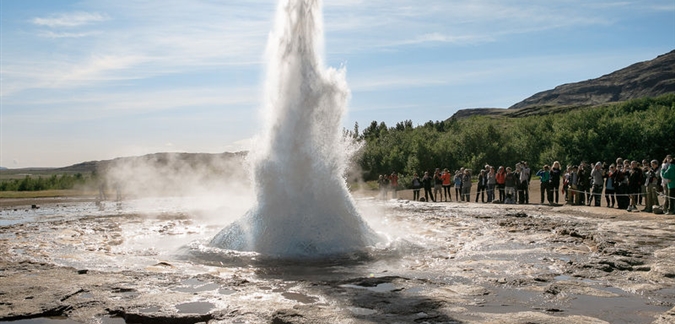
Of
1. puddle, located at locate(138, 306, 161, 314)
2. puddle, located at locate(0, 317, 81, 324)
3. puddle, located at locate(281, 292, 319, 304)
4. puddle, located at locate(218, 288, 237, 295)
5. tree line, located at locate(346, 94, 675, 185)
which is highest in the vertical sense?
tree line, located at locate(346, 94, 675, 185)

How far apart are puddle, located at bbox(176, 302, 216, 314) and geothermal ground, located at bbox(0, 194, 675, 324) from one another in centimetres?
2

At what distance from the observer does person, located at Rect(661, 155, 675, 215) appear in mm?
14867

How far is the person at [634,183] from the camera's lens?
17.0 metres

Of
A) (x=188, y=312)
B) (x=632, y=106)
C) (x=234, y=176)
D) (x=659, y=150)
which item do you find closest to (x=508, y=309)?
(x=188, y=312)

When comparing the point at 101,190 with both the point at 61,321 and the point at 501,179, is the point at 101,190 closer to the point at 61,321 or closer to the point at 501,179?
the point at 501,179

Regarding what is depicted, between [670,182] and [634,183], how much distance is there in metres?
2.42

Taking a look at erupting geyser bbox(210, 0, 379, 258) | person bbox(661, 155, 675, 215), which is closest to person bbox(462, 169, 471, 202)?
person bbox(661, 155, 675, 215)

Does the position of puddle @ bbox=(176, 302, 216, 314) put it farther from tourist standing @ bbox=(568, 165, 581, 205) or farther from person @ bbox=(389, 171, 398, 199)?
person @ bbox=(389, 171, 398, 199)

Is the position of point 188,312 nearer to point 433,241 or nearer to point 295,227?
point 295,227

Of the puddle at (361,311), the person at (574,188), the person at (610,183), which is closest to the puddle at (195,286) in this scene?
the puddle at (361,311)

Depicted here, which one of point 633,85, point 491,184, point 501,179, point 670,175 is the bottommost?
point 491,184

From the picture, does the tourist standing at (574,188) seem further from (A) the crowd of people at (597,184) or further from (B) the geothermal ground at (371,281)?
(B) the geothermal ground at (371,281)

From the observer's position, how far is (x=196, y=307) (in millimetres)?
6227

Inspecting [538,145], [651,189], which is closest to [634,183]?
[651,189]
